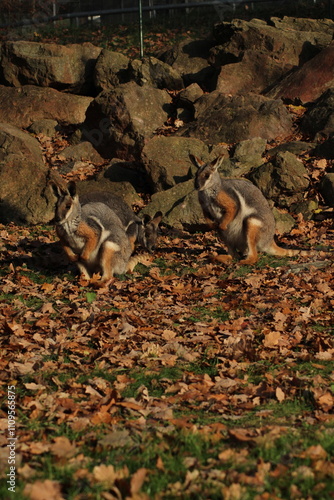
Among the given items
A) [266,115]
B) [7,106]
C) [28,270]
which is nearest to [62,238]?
[28,270]

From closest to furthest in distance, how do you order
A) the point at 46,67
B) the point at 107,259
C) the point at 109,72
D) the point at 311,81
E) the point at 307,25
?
1. the point at 107,259
2. the point at 311,81
3. the point at 46,67
4. the point at 109,72
5. the point at 307,25

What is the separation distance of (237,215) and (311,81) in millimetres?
9440

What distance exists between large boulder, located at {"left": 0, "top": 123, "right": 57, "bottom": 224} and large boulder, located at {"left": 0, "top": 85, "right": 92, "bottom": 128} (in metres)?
4.80

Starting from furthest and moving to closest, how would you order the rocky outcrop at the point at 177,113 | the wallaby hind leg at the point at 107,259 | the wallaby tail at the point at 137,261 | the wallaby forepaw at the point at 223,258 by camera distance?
the rocky outcrop at the point at 177,113 → the wallaby forepaw at the point at 223,258 → the wallaby tail at the point at 137,261 → the wallaby hind leg at the point at 107,259

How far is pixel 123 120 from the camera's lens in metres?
18.0

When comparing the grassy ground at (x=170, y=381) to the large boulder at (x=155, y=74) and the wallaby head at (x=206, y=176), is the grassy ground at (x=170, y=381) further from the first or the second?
the large boulder at (x=155, y=74)

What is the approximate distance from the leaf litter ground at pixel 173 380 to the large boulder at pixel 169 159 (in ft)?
14.4

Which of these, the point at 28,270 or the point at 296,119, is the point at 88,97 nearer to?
the point at 296,119

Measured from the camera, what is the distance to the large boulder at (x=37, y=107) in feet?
68.5

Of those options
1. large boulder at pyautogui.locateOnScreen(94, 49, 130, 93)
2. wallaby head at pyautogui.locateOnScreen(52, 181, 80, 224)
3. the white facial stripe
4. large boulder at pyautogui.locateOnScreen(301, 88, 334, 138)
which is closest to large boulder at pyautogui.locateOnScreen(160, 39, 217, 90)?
large boulder at pyautogui.locateOnScreen(94, 49, 130, 93)

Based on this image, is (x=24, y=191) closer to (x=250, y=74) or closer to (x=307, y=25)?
(x=250, y=74)

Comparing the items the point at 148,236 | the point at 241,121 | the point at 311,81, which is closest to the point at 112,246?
the point at 148,236

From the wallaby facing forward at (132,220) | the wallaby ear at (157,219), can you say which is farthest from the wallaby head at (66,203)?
the wallaby ear at (157,219)

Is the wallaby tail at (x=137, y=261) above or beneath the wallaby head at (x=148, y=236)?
beneath
